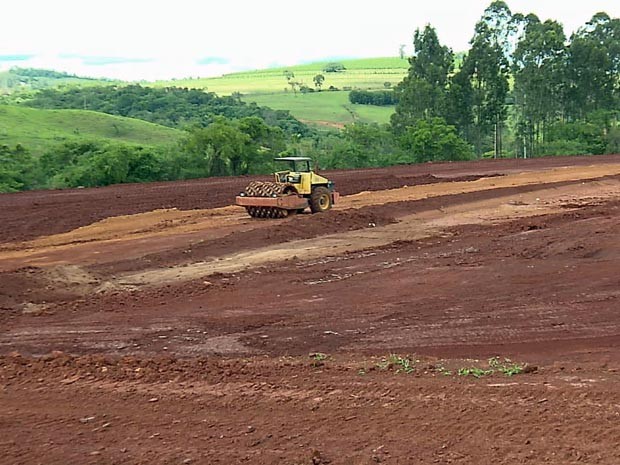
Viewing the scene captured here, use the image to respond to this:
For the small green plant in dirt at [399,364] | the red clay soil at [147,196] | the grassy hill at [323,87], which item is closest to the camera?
the small green plant in dirt at [399,364]

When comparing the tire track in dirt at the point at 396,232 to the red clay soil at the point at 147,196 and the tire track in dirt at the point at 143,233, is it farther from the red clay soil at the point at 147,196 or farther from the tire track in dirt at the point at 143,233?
the red clay soil at the point at 147,196

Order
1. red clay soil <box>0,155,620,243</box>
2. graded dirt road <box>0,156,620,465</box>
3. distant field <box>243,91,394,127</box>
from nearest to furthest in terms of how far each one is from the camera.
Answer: graded dirt road <box>0,156,620,465</box> < red clay soil <box>0,155,620,243</box> < distant field <box>243,91,394,127</box>

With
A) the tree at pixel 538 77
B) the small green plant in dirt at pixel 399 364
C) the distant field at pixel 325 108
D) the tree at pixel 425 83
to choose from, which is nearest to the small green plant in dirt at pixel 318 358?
the small green plant in dirt at pixel 399 364

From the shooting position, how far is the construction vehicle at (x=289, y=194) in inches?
945

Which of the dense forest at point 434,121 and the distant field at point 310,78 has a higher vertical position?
the distant field at point 310,78

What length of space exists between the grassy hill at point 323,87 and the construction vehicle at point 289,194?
6751 cm

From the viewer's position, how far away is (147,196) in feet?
105

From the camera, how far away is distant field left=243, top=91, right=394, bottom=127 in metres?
95.0

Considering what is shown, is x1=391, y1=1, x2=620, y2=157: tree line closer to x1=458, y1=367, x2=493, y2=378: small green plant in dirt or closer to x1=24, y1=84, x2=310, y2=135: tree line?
x1=24, y1=84, x2=310, y2=135: tree line

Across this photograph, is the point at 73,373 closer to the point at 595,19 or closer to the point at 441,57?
the point at 441,57

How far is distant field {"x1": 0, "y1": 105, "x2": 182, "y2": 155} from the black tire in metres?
35.4

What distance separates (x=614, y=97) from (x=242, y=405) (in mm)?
66798

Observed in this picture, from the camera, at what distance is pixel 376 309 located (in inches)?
503

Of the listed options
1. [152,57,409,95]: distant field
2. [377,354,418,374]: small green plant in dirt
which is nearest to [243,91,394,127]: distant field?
[152,57,409,95]: distant field
